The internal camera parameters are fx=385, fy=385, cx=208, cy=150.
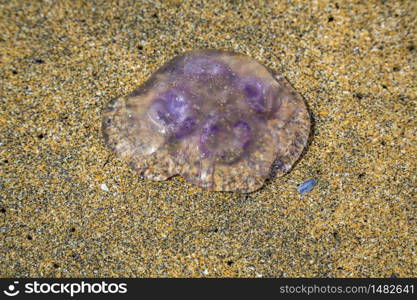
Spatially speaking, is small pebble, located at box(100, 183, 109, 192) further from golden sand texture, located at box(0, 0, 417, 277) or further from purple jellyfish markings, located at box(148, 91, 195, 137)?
purple jellyfish markings, located at box(148, 91, 195, 137)

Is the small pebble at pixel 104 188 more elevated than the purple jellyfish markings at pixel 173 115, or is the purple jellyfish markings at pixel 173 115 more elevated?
the purple jellyfish markings at pixel 173 115

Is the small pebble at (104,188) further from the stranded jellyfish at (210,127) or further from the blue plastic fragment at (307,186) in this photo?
the blue plastic fragment at (307,186)

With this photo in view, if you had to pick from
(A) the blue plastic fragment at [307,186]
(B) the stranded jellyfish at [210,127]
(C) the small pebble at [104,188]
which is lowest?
(C) the small pebble at [104,188]

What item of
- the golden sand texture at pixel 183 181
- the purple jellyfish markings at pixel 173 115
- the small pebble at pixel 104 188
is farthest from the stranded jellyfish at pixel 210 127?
the small pebble at pixel 104 188

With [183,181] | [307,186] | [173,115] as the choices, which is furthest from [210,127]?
[307,186]

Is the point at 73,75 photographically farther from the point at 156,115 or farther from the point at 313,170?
the point at 313,170

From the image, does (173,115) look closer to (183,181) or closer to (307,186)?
(183,181)

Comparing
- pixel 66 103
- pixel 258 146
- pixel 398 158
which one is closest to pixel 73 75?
pixel 66 103
